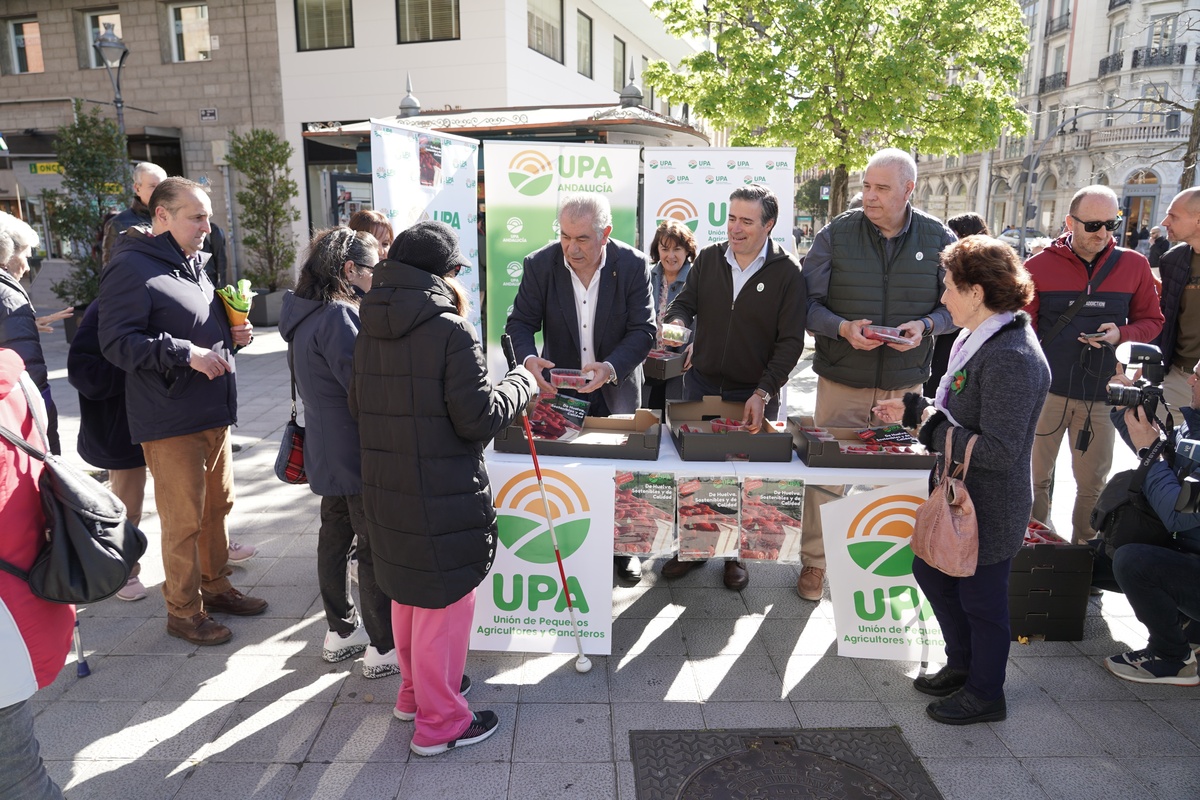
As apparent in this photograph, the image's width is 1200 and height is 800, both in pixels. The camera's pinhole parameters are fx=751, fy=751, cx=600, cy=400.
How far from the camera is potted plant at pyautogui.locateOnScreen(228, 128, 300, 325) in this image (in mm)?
12930

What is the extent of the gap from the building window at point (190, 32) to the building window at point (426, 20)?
4377mm

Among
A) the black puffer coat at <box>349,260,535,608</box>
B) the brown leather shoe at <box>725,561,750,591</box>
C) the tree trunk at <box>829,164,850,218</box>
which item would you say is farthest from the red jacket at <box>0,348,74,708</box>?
the tree trunk at <box>829,164,850,218</box>

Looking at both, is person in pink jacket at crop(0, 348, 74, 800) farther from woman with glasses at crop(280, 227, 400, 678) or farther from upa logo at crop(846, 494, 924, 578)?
upa logo at crop(846, 494, 924, 578)

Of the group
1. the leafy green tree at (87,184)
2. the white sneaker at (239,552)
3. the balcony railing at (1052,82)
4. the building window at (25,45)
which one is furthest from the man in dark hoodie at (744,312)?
the balcony railing at (1052,82)

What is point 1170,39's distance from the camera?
37.6 m

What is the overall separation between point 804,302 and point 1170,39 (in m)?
47.0

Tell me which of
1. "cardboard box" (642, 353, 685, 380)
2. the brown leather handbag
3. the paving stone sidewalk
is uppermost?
"cardboard box" (642, 353, 685, 380)

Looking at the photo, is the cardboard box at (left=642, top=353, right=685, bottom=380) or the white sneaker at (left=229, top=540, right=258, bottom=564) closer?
the cardboard box at (left=642, top=353, right=685, bottom=380)

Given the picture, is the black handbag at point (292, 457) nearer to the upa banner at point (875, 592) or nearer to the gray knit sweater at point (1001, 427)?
the upa banner at point (875, 592)

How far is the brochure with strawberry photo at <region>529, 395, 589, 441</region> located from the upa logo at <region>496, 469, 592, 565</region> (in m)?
0.25

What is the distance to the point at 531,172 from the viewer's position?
23.9 ft

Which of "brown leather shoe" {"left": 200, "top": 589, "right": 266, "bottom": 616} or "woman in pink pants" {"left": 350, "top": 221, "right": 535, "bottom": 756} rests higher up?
"woman in pink pants" {"left": 350, "top": 221, "right": 535, "bottom": 756}

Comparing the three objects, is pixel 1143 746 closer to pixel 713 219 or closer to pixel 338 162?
pixel 713 219

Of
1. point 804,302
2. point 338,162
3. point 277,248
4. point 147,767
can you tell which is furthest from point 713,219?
point 338,162
